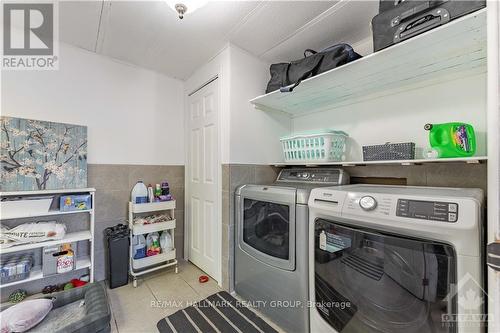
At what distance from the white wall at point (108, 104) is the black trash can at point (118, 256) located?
2.37 feet

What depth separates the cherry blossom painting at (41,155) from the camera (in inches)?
60.9

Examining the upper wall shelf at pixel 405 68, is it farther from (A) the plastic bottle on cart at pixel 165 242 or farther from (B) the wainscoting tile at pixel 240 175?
(A) the plastic bottle on cart at pixel 165 242

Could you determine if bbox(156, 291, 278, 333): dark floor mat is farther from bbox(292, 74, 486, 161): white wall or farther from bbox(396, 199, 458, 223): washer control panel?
bbox(292, 74, 486, 161): white wall

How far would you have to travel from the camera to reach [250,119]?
1938mm

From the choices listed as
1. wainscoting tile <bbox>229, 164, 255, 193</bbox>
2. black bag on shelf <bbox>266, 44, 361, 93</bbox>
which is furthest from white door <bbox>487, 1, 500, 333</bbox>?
Result: wainscoting tile <bbox>229, 164, 255, 193</bbox>

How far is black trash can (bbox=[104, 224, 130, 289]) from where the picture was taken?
73.2 inches

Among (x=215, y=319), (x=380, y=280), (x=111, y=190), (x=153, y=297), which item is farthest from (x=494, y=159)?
(x=111, y=190)

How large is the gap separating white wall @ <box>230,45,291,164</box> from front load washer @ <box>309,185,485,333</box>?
2.84 ft

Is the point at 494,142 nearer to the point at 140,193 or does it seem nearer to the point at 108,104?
the point at 140,193

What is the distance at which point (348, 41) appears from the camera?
172cm

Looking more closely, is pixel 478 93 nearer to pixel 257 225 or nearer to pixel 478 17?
pixel 478 17

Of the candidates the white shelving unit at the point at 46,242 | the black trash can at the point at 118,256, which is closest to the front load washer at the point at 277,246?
the black trash can at the point at 118,256

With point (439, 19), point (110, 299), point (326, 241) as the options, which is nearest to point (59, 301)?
point (110, 299)

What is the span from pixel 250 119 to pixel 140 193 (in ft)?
4.42
